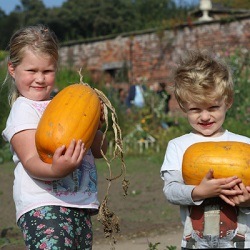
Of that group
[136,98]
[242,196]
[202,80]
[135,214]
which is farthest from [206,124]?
[136,98]

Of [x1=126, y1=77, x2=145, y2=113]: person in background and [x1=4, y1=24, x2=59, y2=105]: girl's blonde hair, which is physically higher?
[x1=4, y1=24, x2=59, y2=105]: girl's blonde hair

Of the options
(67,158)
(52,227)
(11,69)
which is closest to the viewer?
(67,158)

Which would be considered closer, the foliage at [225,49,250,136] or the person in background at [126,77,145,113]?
the foliage at [225,49,250,136]

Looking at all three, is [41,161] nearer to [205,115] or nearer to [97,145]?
[97,145]

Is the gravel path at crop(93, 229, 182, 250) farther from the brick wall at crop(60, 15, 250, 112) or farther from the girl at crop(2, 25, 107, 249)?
the brick wall at crop(60, 15, 250, 112)

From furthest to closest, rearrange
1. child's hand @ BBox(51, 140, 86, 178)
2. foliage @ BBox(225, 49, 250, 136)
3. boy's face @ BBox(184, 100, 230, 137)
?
1. foliage @ BBox(225, 49, 250, 136)
2. boy's face @ BBox(184, 100, 230, 137)
3. child's hand @ BBox(51, 140, 86, 178)

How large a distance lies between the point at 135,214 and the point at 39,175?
5057 millimetres

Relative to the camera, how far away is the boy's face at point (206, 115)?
3.36 m

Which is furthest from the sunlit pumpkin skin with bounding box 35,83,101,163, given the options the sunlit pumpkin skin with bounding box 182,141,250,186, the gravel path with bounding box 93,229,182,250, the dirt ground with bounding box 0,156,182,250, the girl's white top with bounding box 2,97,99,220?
the gravel path with bounding box 93,229,182,250

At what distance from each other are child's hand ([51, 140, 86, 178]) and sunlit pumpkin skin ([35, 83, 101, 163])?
0.14ft

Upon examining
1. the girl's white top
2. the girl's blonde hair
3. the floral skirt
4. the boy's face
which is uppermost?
the girl's blonde hair

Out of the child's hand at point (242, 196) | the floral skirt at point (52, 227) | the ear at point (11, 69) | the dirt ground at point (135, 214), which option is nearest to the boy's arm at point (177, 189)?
the child's hand at point (242, 196)

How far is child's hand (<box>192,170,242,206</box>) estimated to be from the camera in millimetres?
3123

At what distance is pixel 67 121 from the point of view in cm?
320
